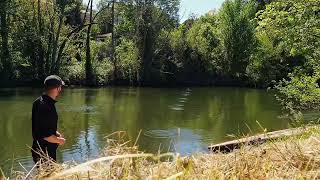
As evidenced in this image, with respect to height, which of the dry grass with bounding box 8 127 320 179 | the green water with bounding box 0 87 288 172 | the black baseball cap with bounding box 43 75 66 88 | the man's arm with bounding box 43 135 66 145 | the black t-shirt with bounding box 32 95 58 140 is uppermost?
the black baseball cap with bounding box 43 75 66 88

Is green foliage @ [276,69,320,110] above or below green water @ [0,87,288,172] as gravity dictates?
above

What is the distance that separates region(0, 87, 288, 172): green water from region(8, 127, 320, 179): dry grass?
26.7 ft

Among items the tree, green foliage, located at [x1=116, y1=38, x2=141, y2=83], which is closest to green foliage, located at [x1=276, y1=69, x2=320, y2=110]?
green foliage, located at [x1=116, y1=38, x2=141, y2=83]

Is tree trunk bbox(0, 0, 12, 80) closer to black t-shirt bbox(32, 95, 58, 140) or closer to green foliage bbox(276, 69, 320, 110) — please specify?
green foliage bbox(276, 69, 320, 110)

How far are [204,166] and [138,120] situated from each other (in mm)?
19231

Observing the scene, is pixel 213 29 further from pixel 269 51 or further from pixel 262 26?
pixel 262 26

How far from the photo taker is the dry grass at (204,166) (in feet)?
8.68

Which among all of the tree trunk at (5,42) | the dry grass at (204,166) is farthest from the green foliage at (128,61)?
the dry grass at (204,166)

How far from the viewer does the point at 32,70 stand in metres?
42.9

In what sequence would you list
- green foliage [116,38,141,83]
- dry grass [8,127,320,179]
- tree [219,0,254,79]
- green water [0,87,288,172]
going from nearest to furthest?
dry grass [8,127,320,179] → green water [0,87,288,172] → green foliage [116,38,141,83] → tree [219,0,254,79]

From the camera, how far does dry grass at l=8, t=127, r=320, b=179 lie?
2645mm

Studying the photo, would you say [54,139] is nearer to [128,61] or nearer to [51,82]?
[51,82]

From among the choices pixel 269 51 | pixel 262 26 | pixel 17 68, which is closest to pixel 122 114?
pixel 262 26

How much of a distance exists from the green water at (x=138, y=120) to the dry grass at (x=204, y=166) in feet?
26.7
